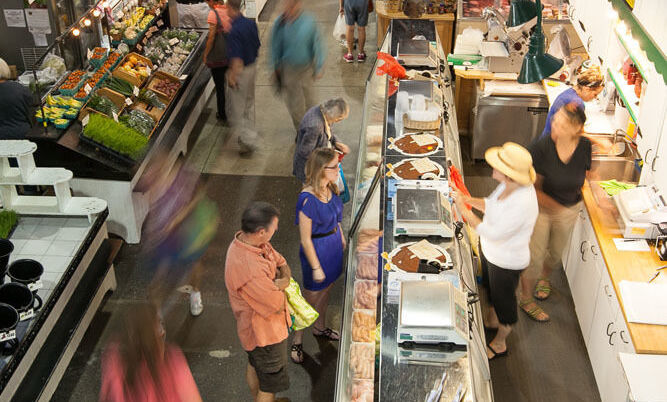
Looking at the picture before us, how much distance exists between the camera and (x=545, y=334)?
644cm

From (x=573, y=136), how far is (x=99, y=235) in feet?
13.8

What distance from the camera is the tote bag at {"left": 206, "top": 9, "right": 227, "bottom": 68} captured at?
9016mm

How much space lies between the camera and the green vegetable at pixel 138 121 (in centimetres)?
788

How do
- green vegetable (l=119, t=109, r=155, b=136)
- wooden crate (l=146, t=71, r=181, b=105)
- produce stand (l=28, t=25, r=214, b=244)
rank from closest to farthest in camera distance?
produce stand (l=28, t=25, r=214, b=244) < green vegetable (l=119, t=109, r=155, b=136) < wooden crate (l=146, t=71, r=181, b=105)

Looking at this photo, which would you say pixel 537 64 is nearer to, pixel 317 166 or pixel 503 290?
pixel 503 290

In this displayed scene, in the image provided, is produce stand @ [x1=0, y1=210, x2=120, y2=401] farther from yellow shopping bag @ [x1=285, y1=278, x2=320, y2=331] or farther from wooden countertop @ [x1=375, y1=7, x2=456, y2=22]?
wooden countertop @ [x1=375, y1=7, x2=456, y2=22]

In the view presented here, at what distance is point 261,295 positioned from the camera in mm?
4715

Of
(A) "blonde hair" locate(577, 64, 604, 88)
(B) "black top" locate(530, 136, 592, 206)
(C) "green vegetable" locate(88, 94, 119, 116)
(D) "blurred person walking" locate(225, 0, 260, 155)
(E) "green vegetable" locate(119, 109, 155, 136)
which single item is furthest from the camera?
(D) "blurred person walking" locate(225, 0, 260, 155)

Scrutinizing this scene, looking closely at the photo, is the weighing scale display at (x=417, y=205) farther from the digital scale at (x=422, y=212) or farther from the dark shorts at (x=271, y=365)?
the dark shorts at (x=271, y=365)

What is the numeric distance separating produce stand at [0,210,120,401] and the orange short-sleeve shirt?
1657 millimetres

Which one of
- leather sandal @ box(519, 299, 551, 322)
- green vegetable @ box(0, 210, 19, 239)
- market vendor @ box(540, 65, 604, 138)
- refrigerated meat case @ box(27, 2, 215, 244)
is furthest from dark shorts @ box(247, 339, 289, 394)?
market vendor @ box(540, 65, 604, 138)

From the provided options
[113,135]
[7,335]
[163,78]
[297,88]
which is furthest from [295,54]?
[7,335]

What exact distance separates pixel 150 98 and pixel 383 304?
499cm

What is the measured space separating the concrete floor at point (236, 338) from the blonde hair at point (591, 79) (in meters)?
1.80
